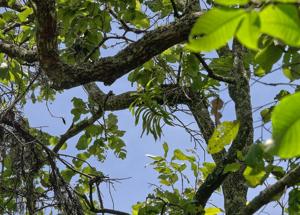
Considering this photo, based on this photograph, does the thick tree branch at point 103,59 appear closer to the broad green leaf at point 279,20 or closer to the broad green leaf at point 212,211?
the broad green leaf at point 212,211

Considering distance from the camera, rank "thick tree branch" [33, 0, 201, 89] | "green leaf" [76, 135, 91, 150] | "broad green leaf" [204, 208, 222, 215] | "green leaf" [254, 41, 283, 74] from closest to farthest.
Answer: "green leaf" [254, 41, 283, 74], "thick tree branch" [33, 0, 201, 89], "broad green leaf" [204, 208, 222, 215], "green leaf" [76, 135, 91, 150]

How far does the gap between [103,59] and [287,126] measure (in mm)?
1907

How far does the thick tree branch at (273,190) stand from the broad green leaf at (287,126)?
0.73m

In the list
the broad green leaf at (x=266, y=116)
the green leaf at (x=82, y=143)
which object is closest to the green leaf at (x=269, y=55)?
the broad green leaf at (x=266, y=116)

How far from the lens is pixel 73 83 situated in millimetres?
2664

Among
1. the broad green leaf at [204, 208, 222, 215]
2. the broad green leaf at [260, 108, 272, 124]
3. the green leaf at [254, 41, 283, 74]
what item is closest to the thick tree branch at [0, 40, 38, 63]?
the broad green leaf at [204, 208, 222, 215]

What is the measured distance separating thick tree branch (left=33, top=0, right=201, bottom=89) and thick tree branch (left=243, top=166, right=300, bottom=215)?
1.05 m

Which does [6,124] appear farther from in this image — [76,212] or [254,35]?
[254,35]

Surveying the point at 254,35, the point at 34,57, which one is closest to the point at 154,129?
the point at 34,57

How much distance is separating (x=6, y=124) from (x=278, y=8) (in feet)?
8.46

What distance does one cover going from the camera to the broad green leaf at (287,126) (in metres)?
0.76

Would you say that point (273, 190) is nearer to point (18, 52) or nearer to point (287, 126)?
point (287, 126)

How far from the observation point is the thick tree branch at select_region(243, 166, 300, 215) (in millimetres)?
1488

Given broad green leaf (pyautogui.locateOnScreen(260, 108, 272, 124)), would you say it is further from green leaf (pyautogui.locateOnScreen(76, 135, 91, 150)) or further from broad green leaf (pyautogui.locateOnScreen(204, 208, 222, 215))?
green leaf (pyautogui.locateOnScreen(76, 135, 91, 150))
